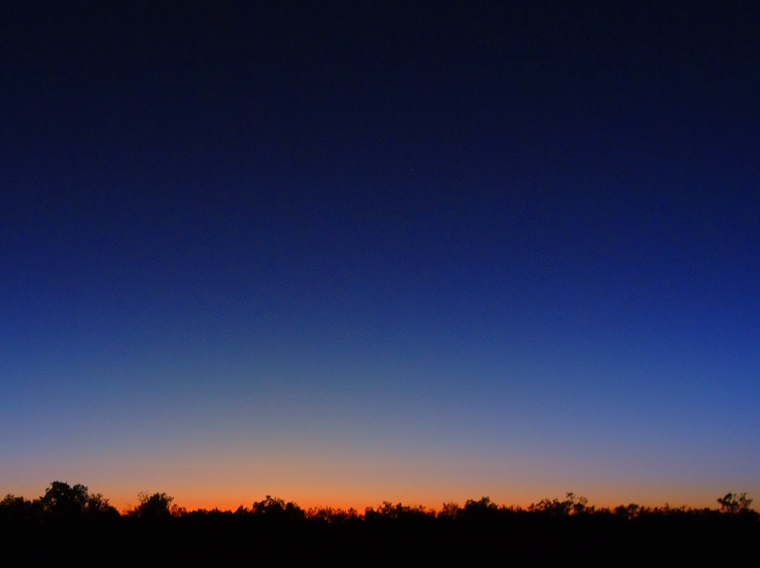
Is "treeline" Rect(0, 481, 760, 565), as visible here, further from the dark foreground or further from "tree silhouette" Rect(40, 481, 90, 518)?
"tree silhouette" Rect(40, 481, 90, 518)

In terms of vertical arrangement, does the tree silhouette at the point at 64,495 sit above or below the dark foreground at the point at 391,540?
above

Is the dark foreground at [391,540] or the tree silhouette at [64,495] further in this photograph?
the tree silhouette at [64,495]

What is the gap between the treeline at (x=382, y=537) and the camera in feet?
107

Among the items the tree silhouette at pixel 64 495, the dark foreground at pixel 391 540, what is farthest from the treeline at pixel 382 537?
the tree silhouette at pixel 64 495

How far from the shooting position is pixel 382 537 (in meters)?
37.1

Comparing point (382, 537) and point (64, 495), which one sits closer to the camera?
point (382, 537)

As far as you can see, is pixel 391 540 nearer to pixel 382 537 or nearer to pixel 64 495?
pixel 382 537

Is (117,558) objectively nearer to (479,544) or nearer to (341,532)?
(341,532)

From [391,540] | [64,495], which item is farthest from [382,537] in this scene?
[64,495]

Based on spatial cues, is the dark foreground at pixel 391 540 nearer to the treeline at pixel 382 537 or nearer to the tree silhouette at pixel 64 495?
the treeline at pixel 382 537

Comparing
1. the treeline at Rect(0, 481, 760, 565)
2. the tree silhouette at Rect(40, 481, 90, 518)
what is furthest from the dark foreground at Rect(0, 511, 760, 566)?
the tree silhouette at Rect(40, 481, 90, 518)

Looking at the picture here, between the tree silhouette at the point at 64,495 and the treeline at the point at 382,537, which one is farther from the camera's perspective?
the tree silhouette at the point at 64,495

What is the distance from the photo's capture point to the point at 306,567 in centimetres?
3161

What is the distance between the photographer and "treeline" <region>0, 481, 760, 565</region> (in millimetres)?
32656
